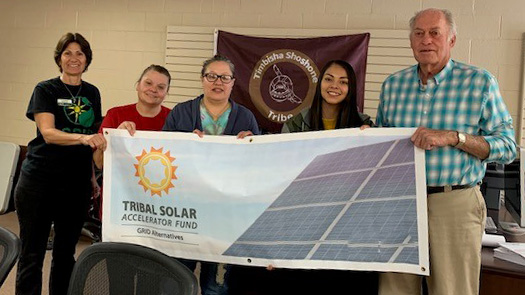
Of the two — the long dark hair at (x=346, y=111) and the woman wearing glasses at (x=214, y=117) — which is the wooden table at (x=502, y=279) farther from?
the woman wearing glasses at (x=214, y=117)

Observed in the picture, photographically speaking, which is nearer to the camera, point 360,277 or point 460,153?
point 460,153

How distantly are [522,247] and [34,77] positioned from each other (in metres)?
5.41

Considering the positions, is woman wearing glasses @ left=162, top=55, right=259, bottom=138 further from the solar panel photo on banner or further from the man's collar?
the man's collar

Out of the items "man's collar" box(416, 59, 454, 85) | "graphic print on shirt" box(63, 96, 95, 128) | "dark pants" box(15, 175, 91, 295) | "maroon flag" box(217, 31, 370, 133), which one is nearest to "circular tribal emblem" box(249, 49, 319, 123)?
"maroon flag" box(217, 31, 370, 133)

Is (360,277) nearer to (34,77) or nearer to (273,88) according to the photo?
(273,88)

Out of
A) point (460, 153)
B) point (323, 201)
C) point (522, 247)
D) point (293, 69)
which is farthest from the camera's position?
point (293, 69)

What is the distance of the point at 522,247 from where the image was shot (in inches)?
90.0

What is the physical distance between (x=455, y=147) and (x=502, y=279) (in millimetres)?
625

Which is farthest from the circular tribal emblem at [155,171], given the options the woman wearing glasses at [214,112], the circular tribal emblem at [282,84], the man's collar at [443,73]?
the circular tribal emblem at [282,84]

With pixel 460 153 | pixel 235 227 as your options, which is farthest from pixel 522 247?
pixel 235 227

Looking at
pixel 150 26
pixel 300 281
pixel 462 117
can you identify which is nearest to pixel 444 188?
pixel 462 117

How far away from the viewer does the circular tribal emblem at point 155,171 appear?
2.31m

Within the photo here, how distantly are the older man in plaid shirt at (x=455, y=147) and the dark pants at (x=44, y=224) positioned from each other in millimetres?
1981

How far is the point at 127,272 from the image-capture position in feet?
4.56
